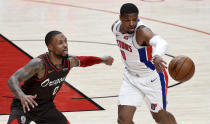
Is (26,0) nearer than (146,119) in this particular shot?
No

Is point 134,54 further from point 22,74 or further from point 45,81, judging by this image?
point 22,74

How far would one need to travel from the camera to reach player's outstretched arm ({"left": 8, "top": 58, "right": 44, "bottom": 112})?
15.7 feet

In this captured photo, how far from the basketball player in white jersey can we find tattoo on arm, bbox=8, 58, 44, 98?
1202mm

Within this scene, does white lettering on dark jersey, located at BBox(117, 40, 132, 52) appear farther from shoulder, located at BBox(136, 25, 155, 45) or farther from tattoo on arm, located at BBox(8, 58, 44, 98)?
tattoo on arm, located at BBox(8, 58, 44, 98)

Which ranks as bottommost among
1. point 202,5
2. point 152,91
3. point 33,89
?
point 202,5

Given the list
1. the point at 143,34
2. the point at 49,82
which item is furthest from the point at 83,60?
the point at 143,34

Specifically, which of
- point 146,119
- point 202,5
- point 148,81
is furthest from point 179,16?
point 148,81

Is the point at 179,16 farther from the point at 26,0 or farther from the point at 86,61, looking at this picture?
the point at 86,61

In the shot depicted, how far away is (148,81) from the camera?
6086mm

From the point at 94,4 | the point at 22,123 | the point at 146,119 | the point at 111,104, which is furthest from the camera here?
the point at 94,4

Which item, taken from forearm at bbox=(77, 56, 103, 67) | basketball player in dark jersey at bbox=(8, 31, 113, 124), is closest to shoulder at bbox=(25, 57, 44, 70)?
basketball player in dark jersey at bbox=(8, 31, 113, 124)

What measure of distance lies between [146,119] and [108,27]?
693 centimetres

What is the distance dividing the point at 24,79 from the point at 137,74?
166 centimetres

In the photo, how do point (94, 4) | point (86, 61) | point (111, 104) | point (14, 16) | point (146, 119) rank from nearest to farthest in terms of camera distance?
point (86, 61) → point (146, 119) → point (111, 104) → point (14, 16) → point (94, 4)
